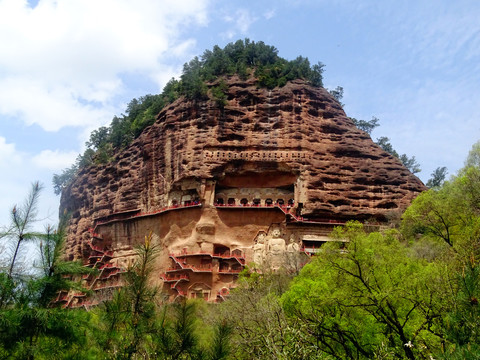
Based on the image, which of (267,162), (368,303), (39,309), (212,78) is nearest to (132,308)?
(39,309)

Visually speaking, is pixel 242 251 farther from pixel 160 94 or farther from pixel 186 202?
pixel 160 94

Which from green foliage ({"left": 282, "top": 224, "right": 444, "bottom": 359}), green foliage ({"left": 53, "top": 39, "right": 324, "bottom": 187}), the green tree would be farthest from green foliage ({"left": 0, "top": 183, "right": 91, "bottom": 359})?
green foliage ({"left": 53, "top": 39, "right": 324, "bottom": 187})

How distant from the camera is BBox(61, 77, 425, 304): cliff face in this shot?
35.2m

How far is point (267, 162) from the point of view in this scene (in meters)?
36.1

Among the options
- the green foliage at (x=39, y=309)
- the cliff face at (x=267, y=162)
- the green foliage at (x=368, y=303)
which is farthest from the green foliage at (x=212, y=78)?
the green foliage at (x=39, y=309)

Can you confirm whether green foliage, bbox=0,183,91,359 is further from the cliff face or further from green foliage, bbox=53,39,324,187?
green foliage, bbox=53,39,324,187

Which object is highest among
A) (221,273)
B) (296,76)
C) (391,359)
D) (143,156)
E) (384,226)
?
(296,76)

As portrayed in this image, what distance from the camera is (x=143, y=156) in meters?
39.7

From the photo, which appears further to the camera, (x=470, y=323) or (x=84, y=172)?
(x=84, y=172)

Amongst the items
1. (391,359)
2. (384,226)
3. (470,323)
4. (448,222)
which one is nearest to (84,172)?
(384,226)

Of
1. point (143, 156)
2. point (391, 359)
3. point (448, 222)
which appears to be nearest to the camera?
point (391, 359)

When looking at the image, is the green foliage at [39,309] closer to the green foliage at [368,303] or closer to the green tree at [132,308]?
the green tree at [132,308]

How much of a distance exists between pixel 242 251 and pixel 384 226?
9172 mm

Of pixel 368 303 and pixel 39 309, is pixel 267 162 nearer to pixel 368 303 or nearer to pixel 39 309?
pixel 368 303
